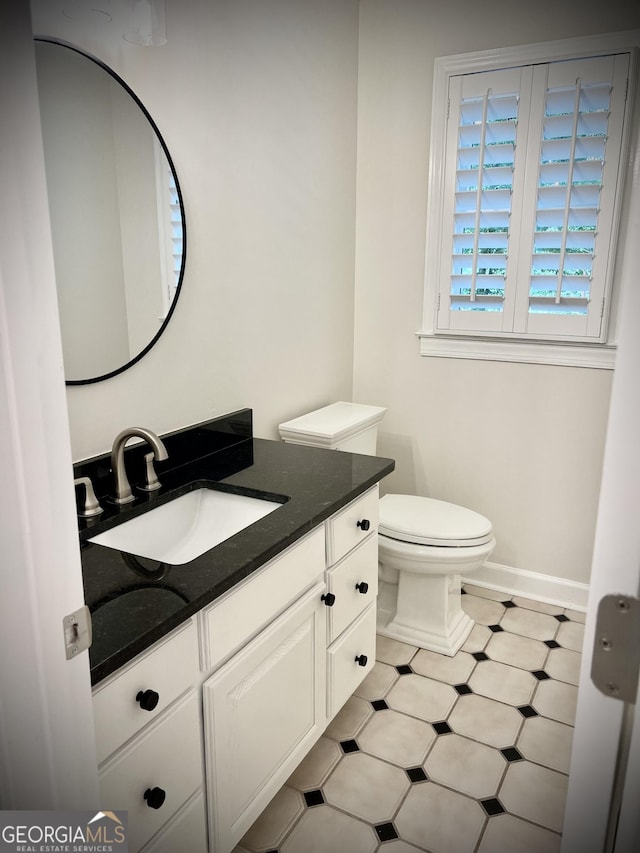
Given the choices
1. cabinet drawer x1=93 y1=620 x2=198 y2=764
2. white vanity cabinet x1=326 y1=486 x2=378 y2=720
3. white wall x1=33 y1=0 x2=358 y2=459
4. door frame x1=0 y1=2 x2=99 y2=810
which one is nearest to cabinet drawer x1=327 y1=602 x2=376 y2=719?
white vanity cabinet x1=326 y1=486 x2=378 y2=720

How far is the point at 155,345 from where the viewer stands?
72.4 inches

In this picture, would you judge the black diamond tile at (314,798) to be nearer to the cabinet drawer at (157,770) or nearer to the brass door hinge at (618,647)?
the cabinet drawer at (157,770)

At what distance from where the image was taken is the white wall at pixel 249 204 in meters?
1.76

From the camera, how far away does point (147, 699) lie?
3.71 feet

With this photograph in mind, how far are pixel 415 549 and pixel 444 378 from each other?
826 millimetres

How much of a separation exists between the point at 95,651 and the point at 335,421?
1559 millimetres

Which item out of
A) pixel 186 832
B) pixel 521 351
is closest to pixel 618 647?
pixel 186 832

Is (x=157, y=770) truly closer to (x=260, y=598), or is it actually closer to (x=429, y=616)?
(x=260, y=598)

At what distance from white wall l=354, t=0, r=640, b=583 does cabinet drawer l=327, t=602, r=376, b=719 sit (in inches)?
38.8

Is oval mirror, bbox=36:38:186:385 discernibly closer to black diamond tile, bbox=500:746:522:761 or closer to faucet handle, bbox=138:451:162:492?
faucet handle, bbox=138:451:162:492

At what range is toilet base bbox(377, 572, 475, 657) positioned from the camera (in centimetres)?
248

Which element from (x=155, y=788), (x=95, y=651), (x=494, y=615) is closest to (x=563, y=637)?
(x=494, y=615)

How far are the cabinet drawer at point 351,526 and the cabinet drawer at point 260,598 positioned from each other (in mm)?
55

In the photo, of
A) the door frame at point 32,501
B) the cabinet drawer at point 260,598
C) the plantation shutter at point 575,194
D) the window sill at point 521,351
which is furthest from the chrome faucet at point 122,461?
the plantation shutter at point 575,194
